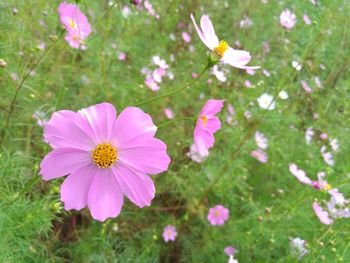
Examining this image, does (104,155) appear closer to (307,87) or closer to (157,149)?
(157,149)

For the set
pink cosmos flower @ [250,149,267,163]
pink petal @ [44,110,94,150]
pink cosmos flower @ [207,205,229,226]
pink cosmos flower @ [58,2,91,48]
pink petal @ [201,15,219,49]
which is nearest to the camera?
pink petal @ [44,110,94,150]

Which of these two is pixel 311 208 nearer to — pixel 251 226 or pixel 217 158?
pixel 251 226

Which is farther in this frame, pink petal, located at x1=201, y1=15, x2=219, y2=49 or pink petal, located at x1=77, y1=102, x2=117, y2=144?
pink petal, located at x1=201, y1=15, x2=219, y2=49

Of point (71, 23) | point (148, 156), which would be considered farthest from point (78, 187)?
point (71, 23)

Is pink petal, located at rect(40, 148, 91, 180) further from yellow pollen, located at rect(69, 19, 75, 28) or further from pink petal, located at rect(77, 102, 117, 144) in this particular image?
yellow pollen, located at rect(69, 19, 75, 28)

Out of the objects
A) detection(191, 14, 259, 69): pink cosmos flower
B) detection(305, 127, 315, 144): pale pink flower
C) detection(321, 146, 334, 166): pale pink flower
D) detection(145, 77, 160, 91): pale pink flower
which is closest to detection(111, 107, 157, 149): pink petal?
detection(191, 14, 259, 69): pink cosmos flower

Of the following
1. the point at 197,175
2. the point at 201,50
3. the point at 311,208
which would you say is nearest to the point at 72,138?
the point at 197,175
